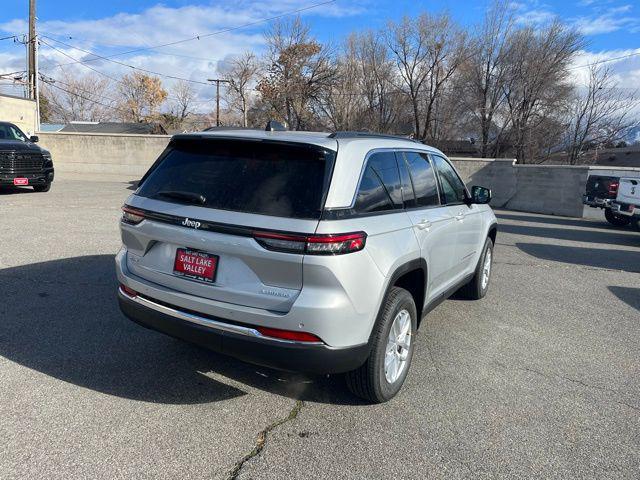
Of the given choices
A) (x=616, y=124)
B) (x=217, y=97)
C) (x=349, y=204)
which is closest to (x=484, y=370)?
(x=349, y=204)

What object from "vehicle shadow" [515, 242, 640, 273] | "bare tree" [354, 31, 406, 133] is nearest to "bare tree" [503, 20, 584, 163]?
"bare tree" [354, 31, 406, 133]

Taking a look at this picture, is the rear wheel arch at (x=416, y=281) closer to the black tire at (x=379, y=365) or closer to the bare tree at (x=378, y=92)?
the black tire at (x=379, y=365)

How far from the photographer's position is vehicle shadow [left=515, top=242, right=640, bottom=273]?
28.0ft

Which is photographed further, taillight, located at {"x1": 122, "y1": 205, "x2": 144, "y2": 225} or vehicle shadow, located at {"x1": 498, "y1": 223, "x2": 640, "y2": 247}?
vehicle shadow, located at {"x1": 498, "y1": 223, "x2": 640, "y2": 247}

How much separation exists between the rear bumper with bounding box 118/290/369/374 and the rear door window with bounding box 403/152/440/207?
1.49 m

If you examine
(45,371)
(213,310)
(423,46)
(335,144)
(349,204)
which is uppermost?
(423,46)

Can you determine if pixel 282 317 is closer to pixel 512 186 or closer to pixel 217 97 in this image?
pixel 512 186

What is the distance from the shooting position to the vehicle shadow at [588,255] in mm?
8523

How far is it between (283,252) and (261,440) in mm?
1148

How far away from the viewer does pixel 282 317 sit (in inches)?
106

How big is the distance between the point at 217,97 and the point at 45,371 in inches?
2258

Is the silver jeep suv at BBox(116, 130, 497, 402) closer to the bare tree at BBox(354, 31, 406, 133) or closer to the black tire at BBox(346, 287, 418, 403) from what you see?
the black tire at BBox(346, 287, 418, 403)

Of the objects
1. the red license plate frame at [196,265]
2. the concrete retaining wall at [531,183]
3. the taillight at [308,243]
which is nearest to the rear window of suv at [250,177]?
the taillight at [308,243]

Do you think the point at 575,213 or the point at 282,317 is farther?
the point at 575,213
